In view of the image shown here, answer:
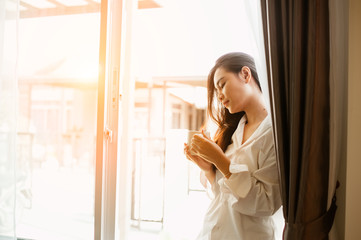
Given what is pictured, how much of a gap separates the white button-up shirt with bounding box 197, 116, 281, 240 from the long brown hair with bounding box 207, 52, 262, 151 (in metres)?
0.15

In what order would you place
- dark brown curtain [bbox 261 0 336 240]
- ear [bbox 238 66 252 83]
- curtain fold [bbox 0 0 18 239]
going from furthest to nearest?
curtain fold [bbox 0 0 18 239], ear [bbox 238 66 252 83], dark brown curtain [bbox 261 0 336 240]

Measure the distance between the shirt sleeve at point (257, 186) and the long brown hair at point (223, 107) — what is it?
0.26m

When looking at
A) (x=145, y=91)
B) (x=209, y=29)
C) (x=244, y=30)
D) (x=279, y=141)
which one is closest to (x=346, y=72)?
(x=279, y=141)

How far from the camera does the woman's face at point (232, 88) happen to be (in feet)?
4.37

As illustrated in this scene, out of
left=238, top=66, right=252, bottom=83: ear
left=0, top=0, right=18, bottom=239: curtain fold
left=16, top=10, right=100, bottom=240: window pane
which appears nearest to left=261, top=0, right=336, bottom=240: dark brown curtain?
left=238, top=66, right=252, bottom=83: ear

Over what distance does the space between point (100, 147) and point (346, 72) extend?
1186 mm

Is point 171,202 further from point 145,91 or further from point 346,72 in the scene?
point 145,91

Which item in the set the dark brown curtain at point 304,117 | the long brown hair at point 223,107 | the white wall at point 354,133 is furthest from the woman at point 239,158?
the white wall at point 354,133

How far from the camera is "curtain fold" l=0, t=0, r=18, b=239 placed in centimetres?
166

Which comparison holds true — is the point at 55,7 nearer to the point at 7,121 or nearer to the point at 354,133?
the point at 7,121

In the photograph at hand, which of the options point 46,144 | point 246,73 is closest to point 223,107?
point 246,73

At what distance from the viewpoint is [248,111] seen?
1.40m

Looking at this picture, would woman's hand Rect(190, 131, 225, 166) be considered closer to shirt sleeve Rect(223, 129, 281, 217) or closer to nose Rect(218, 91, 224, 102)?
shirt sleeve Rect(223, 129, 281, 217)

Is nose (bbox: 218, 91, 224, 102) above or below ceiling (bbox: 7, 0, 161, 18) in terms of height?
below
